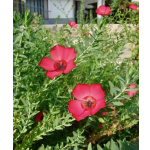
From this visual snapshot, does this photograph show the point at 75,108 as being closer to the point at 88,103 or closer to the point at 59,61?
the point at 88,103

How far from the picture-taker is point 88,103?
2.06ft

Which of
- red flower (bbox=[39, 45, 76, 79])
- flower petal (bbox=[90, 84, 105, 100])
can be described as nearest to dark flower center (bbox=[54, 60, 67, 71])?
red flower (bbox=[39, 45, 76, 79])

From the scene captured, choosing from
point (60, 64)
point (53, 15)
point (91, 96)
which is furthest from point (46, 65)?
point (53, 15)

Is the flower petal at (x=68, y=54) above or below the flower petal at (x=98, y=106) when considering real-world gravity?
above

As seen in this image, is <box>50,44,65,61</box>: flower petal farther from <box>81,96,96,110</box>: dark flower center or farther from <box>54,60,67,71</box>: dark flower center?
<box>81,96,96,110</box>: dark flower center

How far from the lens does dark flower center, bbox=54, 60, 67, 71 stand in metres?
0.66

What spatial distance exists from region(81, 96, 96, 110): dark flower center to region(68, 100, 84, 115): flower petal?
0.5 inches

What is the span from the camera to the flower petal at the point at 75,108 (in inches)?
23.4

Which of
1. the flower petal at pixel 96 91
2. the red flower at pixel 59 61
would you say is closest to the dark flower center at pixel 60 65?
the red flower at pixel 59 61

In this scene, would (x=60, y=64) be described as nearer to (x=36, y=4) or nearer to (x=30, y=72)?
(x=30, y=72)

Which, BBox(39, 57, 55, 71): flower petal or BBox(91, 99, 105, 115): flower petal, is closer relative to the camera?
BBox(91, 99, 105, 115): flower petal

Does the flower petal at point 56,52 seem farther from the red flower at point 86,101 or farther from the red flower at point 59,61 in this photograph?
the red flower at point 86,101

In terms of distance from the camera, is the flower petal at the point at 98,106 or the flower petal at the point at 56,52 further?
the flower petal at the point at 56,52

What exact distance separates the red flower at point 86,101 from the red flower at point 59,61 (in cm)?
8
